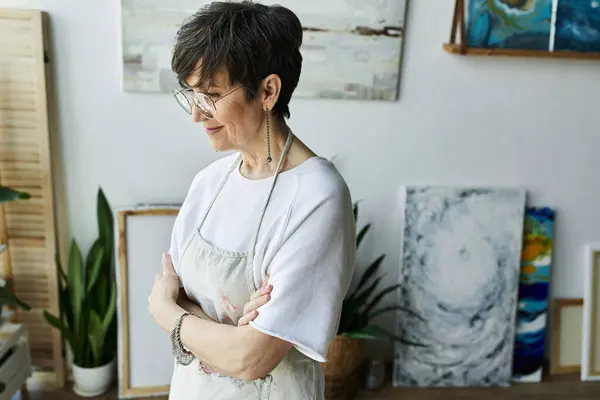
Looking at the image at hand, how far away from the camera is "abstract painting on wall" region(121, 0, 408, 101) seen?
242 cm

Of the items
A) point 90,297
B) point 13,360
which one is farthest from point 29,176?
point 13,360

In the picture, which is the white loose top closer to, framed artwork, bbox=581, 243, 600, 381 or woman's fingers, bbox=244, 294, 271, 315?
woman's fingers, bbox=244, 294, 271, 315

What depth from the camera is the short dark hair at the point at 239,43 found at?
108 centimetres

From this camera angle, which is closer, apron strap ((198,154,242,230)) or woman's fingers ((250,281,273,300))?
woman's fingers ((250,281,273,300))

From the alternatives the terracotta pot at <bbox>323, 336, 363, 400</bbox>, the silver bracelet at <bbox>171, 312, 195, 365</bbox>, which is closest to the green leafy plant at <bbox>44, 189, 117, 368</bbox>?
the terracotta pot at <bbox>323, 336, 363, 400</bbox>

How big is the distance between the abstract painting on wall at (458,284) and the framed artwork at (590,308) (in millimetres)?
373

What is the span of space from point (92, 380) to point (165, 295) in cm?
156

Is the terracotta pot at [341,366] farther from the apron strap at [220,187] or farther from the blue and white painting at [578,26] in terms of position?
the blue and white painting at [578,26]

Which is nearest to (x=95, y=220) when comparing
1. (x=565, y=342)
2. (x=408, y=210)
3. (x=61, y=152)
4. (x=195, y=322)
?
(x=61, y=152)

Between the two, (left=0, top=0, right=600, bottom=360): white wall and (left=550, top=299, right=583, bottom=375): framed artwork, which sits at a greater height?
(left=0, top=0, right=600, bottom=360): white wall

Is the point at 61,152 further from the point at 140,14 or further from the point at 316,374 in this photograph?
the point at 316,374

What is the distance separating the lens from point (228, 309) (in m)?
1.21

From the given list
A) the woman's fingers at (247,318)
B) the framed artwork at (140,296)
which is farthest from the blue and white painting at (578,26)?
the woman's fingers at (247,318)

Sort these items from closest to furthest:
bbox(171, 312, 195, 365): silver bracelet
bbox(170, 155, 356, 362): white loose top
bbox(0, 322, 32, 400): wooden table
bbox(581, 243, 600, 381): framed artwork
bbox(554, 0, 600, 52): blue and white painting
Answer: bbox(170, 155, 356, 362): white loose top
bbox(171, 312, 195, 365): silver bracelet
bbox(0, 322, 32, 400): wooden table
bbox(554, 0, 600, 52): blue and white painting
bbox(581, 243, 600, 381): framed artwork
